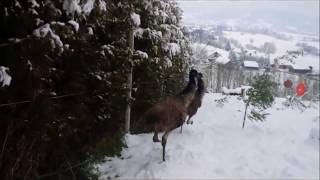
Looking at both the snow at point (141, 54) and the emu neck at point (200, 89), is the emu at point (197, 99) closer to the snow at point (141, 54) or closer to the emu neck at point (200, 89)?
the emu neck at point (200, 89)

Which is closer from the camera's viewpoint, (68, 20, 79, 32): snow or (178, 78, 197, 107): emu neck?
(68, 20, 79, 32): snow

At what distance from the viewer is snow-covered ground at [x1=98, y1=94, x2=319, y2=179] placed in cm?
471

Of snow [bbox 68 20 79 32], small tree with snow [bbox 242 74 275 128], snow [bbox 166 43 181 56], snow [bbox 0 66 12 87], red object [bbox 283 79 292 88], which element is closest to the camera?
snow [bbox 0 66 12 87]

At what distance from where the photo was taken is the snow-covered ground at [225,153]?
4.71m

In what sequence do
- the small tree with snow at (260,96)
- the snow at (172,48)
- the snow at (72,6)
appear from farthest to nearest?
the small tree with snow at (260,96)
the snow at (172,48)
the snow at (72,6)

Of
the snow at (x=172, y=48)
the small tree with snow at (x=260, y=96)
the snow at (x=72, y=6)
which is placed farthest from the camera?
the small tree with snow at (x=260, y=96)

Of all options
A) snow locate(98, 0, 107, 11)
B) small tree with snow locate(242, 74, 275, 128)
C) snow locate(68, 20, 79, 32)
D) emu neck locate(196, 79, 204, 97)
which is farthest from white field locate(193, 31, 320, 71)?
snow locate(68, 20, 79, 32)

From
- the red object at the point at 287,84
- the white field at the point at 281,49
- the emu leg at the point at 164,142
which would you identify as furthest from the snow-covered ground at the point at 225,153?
the red object at the point at 287,84

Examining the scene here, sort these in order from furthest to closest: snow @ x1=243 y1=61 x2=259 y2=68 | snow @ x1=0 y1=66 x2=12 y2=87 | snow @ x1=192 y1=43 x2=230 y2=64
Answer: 1. snow @ x1=192 y1=43 x2=230 y2=64
2. snow @ x1=243 y1=61 x2=259 y2=68
3. snow @ x1=0 y1=66 x2=12 y2=87

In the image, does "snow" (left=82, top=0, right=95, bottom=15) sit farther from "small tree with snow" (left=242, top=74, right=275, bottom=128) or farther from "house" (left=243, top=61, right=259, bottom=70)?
"house" (left=243, top=61, right=259, bottom=70)

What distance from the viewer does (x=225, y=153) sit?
5254mm

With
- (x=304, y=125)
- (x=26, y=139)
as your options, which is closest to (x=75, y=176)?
(x=26, y=139)

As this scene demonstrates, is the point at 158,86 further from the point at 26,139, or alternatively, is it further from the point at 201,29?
the point at 201,29

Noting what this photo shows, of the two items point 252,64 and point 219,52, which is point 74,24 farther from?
point 219,52
